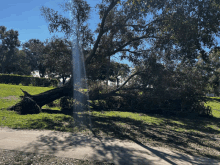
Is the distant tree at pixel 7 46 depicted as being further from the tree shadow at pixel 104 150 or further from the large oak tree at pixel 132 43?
the tree shadow at pixel 104 150

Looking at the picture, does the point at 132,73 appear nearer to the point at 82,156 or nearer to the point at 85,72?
the point at 85,72

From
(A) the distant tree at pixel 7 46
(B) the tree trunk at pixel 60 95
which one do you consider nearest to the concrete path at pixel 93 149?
(B) the tree trunk at pixel 60 95

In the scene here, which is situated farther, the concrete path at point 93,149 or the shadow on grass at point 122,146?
the shadow on grass at point 122,146

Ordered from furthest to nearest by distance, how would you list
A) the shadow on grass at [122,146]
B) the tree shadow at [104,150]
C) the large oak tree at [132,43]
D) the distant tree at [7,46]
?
1. the distant tree at [7,46]
2. the large oak tree at [132,43]
3. the shadow on grass at [122,146]
4. the tree shadow at [104,150]

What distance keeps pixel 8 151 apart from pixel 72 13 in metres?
9.09

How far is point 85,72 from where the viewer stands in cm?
1184

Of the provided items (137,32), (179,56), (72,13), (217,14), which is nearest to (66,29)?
(72,13)

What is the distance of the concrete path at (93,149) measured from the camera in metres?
4.78

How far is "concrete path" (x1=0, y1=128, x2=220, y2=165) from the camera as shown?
4781 millimetres

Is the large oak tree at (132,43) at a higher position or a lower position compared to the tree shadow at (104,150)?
higher

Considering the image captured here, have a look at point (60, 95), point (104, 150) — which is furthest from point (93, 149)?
point (60, 95)

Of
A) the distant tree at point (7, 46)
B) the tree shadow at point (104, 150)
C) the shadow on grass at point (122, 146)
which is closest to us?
the tree shadow at point (104, 150)

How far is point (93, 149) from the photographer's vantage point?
5.31m

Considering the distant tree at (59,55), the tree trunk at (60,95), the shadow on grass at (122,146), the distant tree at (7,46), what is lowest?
the shadow on grass at (122,146)
